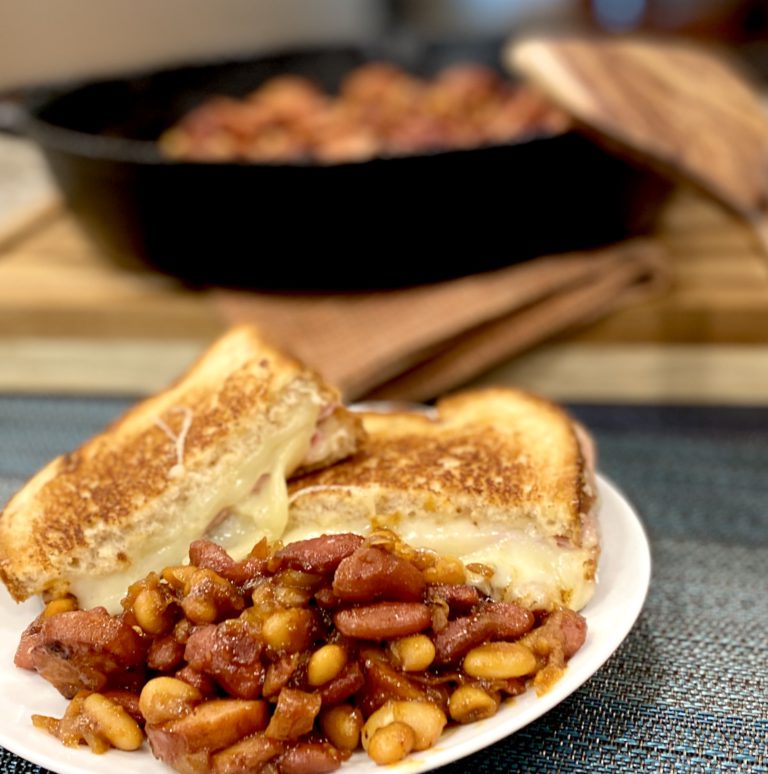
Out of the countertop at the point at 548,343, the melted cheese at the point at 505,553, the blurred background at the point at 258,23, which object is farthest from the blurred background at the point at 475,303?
the blurred background at the point at 258,23

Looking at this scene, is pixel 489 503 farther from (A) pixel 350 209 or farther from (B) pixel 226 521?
(A) pixel 350 209

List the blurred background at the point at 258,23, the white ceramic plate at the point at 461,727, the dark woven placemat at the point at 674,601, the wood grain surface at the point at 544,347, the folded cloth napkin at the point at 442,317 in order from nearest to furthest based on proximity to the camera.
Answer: the white ceramic plate at the point at 461,727 < the dark woven placemat at the point at 674,601 < the folded cloth napkin at the point at 442,317 < the wood grain surface at the point at 544,347 < the blurred background at the point at 258,23

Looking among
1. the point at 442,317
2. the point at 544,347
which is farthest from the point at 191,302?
the point at 544,347

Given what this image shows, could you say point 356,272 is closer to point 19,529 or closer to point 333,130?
point 333,130

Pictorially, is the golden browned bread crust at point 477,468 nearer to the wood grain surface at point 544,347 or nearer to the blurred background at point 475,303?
the blurred background at point 475,303

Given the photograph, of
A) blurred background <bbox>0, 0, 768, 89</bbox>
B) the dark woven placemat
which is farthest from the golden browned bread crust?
blurred background <bbox>0, 0, 768, 89</bbox>

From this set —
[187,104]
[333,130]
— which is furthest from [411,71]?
[333,130]
